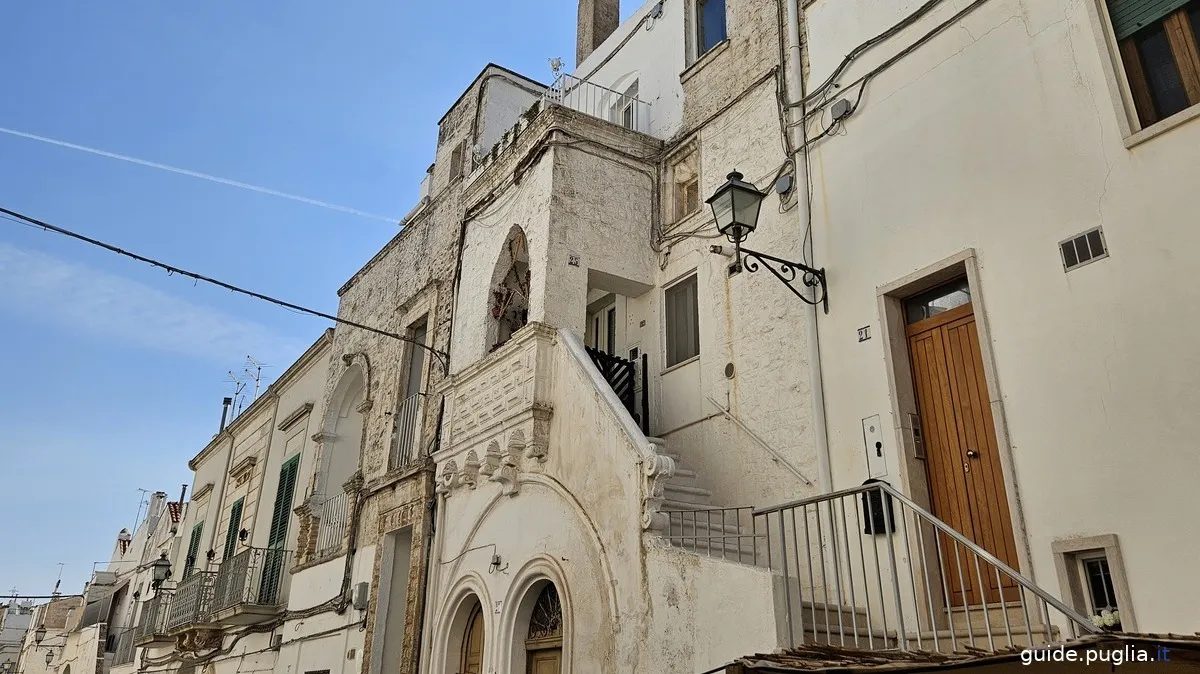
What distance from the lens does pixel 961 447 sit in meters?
6.35

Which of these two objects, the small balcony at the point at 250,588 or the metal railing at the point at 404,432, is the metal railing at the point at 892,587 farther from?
the small balcony at the point at 250,588

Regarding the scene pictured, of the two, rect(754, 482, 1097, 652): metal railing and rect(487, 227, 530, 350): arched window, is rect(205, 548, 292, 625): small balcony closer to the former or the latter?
rect(487, 227, 530, 350): arched window

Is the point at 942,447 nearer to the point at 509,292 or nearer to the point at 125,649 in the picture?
the point at 509,292

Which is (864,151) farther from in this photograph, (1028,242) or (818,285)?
(1028,242)

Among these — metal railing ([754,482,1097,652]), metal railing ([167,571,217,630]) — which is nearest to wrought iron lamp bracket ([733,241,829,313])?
metal railing ([754,482,1097,652])

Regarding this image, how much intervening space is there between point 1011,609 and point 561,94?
32.3 feet

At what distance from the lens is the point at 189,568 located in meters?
22.0

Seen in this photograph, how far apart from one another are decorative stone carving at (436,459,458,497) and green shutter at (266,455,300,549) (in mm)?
7149

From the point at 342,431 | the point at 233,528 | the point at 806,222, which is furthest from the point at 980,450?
the point at 233,528

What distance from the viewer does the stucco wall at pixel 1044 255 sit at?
5.08 metres

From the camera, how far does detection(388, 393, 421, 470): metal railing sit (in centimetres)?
1237

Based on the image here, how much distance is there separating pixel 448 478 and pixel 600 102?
6089mm

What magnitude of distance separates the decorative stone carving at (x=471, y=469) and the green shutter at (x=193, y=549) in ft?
50.1

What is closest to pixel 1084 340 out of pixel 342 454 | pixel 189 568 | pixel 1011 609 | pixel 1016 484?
pixel 1016 484
